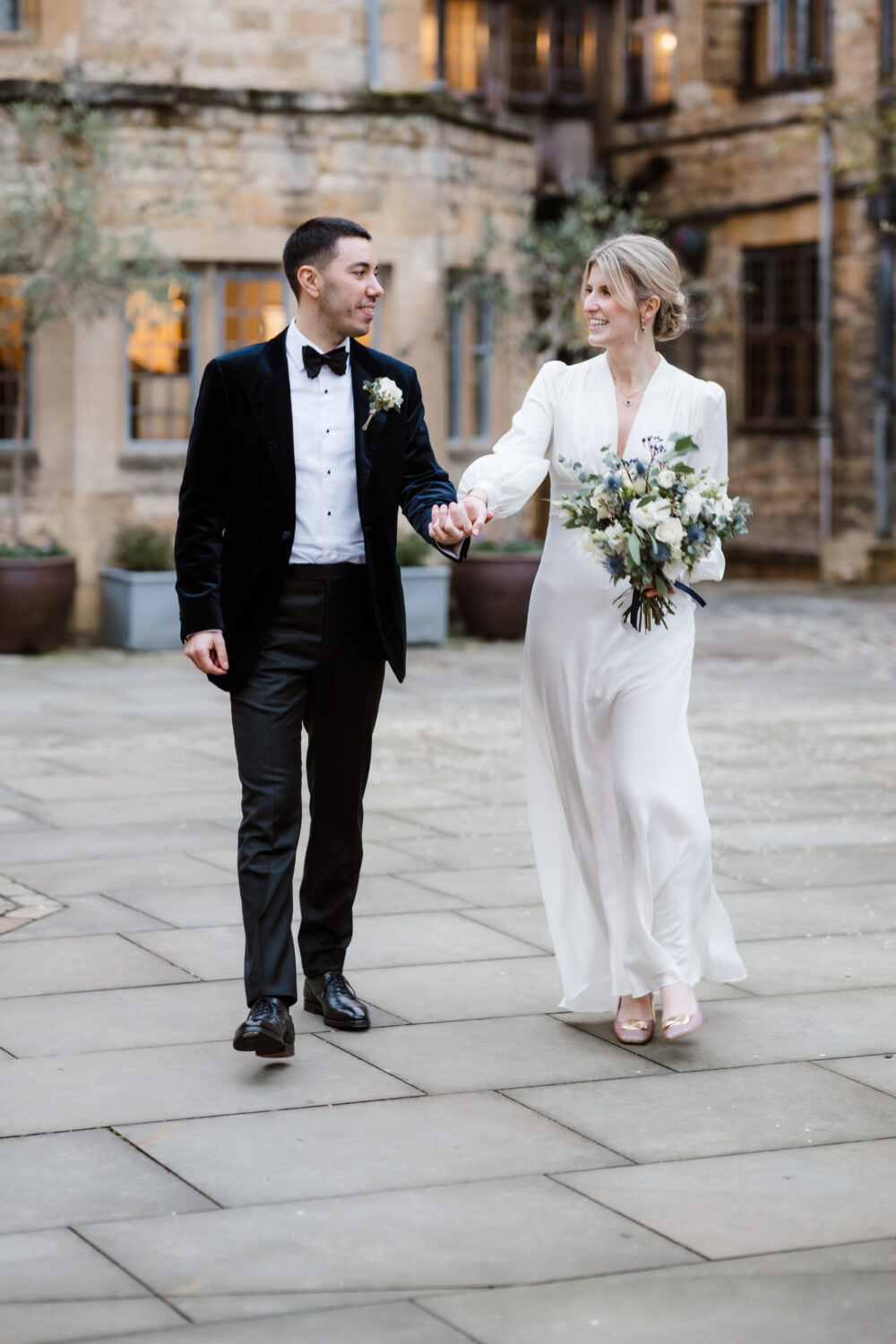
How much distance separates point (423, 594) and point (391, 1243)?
1200cm

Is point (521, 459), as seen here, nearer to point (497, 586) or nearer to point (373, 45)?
point (497, 586)

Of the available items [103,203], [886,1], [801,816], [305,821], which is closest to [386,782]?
[305,821]

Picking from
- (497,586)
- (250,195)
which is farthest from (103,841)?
(250,195)

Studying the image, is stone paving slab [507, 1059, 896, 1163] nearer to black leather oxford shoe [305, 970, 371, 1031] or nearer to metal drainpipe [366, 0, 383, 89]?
black leather oxford shoe [305, 970, 371, 1031]

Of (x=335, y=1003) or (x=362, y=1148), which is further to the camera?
(x=335, y=1003)

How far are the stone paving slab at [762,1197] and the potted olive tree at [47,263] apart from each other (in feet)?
36.8

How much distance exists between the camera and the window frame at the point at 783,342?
23.7 m

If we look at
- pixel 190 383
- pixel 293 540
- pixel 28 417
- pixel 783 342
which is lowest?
pixel 293 540

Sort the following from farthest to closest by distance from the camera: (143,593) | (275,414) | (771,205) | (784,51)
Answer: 1. (784,51)
2. (771,205)
3. (143,593)
4. (275,414)

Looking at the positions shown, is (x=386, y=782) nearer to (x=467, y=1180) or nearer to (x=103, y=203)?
(x=467, y=1180)

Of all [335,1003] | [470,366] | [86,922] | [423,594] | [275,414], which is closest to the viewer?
[275,414]

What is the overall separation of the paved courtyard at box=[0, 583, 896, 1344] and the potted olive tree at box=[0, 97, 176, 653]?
20.6ft

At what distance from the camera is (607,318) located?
5051mm

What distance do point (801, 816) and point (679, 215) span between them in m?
17.6
